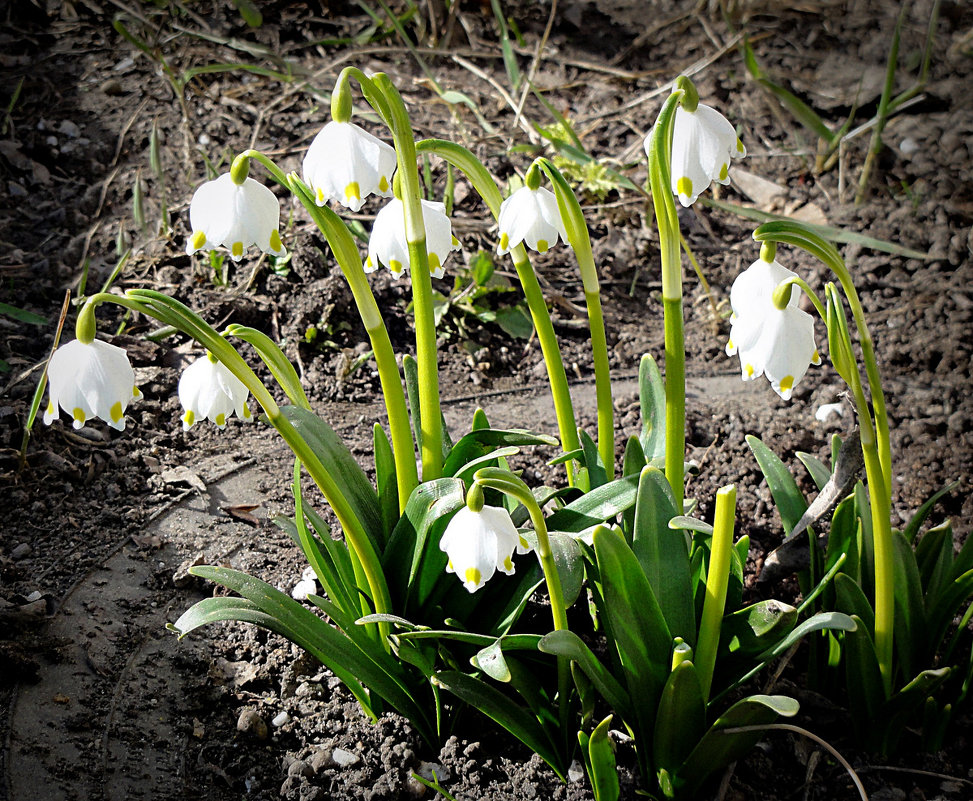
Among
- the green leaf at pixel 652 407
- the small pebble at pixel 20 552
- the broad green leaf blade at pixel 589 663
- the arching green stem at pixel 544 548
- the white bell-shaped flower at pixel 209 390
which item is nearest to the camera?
the arching green stem at pixel 544 548

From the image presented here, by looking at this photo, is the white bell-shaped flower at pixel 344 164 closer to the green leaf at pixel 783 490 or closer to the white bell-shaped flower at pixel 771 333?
the white bell-shaped flower at pixel 771 333

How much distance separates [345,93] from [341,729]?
1206 mm

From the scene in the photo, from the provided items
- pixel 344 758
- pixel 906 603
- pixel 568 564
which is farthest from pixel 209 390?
pixel 906 603

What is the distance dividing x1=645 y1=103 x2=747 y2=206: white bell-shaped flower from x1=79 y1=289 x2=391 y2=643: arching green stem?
0.71 meters

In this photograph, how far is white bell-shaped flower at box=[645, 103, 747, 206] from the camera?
1.37 meters

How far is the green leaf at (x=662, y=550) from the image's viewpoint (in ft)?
4.95

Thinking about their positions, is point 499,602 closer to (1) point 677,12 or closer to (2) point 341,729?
(2) point 341,729

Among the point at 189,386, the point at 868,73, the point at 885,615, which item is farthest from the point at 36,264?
the point at 868,73

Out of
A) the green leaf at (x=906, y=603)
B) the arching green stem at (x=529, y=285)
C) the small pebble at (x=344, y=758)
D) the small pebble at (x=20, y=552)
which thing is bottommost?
the small pebble at (x=344, y=758)

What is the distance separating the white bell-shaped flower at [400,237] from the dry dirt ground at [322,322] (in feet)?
2.98

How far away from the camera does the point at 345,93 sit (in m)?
1.33

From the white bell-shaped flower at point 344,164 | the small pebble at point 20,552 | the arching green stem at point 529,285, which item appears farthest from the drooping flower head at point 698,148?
the small pebble at point 20,552

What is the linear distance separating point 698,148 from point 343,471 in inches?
34.0

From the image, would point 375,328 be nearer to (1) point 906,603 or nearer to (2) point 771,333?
(2) point 771,333
